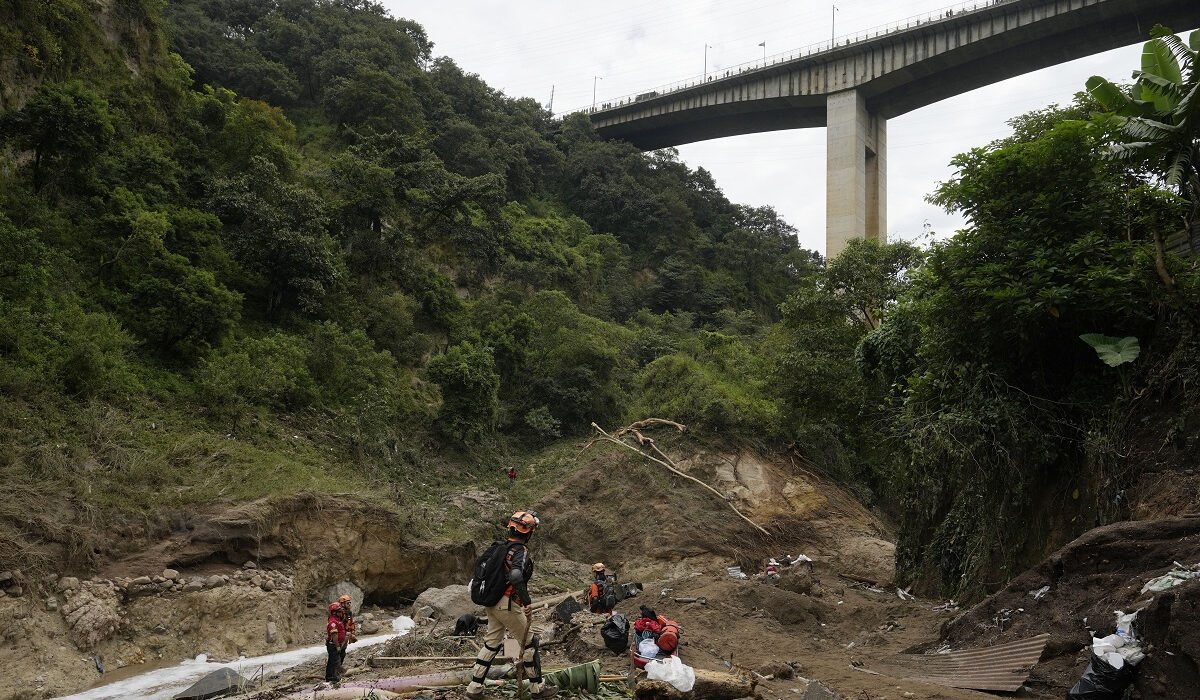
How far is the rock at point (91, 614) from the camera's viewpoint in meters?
11.1

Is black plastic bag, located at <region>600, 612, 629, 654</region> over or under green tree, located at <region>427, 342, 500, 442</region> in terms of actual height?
under

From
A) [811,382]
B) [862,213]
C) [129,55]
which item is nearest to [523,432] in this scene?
[811,382]

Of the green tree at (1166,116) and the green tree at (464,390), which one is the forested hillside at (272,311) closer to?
the green tree at (464,390)

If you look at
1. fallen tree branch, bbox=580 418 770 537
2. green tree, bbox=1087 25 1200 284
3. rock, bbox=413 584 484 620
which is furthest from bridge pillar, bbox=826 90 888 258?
rock, bbox=413 584 484 620

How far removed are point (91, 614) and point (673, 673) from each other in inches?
409

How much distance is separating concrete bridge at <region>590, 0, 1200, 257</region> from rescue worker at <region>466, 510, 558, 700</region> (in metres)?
35.1

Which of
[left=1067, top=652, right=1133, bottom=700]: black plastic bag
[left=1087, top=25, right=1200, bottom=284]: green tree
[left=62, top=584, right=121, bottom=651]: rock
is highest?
[left=1087, top=25, right=1200, bottom=284]: green tree

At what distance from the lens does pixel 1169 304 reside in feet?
27.9

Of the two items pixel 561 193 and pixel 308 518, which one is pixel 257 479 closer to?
pixel 308 518

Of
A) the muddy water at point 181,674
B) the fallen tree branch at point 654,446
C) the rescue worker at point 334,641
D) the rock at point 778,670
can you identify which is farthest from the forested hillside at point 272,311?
the rock at point 778,670

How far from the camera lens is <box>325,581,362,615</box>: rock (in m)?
15.4

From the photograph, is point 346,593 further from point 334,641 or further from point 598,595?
point 334,641

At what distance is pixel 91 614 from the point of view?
11328 millimetres

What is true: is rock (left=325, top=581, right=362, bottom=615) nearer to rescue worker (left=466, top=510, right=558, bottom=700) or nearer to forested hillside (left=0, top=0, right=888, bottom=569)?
forested hillside (left=0, top=0, right=888, bottom=569)
